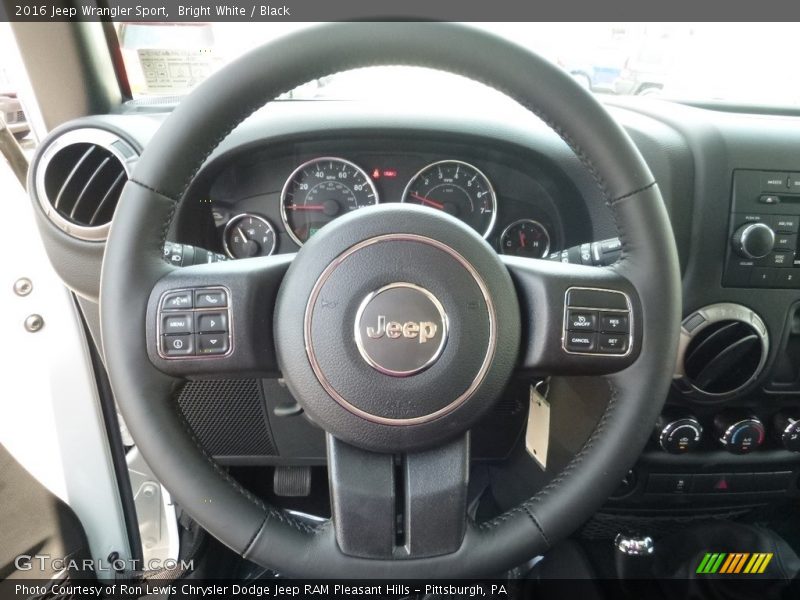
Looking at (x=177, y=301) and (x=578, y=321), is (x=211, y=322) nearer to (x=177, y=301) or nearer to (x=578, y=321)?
(x=177, y=301)

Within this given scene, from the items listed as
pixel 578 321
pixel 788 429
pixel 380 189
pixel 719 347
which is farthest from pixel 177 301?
pixel 788 429

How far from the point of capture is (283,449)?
4.71 ft

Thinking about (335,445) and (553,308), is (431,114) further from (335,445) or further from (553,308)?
(335,445)

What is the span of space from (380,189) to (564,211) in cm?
39

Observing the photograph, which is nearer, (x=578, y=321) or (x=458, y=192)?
(x=578, y=321)

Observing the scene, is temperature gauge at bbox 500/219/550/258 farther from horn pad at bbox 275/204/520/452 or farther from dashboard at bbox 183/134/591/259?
horn pad at bbox 275/204/520/452

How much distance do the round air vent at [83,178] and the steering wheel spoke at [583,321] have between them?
780mm

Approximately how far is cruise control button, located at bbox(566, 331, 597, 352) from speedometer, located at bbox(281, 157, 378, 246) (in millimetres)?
597

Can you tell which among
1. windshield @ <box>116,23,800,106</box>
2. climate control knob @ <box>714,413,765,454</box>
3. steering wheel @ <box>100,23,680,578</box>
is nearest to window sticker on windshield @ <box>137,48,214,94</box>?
windshield @ <box>116,23,800,106</box>

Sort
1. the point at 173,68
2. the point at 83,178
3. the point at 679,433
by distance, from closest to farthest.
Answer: the point at 83,178
the point at 679,433
the point at 173,68

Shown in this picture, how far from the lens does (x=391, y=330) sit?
29.6 inches

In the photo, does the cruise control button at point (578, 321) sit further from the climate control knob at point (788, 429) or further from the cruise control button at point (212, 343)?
the climate control knob at point (788, 429)

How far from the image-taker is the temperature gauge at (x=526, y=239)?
130 centimetres

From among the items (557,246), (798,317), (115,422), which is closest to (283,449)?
(115,422)
